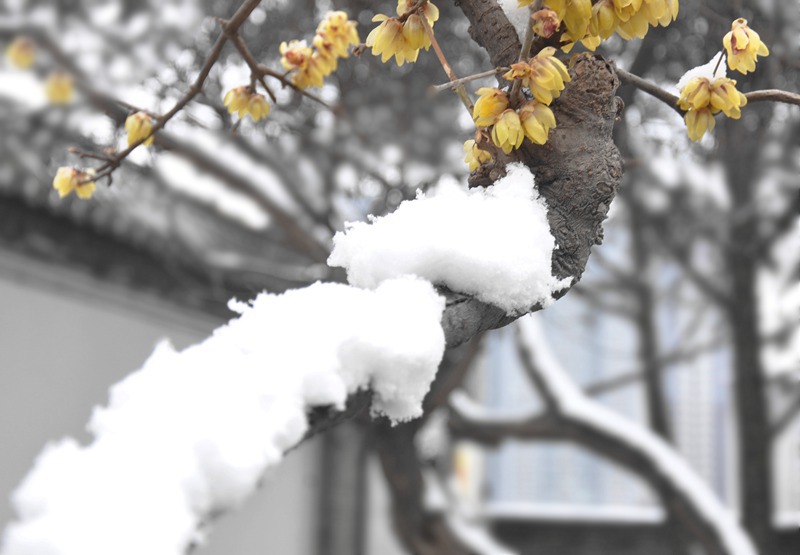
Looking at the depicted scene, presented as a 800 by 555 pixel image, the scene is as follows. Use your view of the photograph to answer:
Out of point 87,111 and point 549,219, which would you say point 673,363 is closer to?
point 87,111

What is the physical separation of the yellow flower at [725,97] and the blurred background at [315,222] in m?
1.00

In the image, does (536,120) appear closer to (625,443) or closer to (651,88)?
(651,88)

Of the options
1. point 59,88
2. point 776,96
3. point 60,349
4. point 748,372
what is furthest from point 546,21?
point 748,372

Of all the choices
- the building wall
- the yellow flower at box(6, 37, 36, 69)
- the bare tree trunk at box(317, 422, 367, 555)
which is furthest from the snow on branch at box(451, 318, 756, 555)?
the yellow flower at box(6, 37, 36, 69)

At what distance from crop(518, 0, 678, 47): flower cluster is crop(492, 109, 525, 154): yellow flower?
74 mm

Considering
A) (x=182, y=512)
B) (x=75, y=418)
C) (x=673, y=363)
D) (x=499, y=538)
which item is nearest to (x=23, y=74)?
(x=75, y=418)

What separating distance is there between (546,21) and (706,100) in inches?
7.7

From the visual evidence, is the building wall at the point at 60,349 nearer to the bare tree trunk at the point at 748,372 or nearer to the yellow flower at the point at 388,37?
the yellow flower at the point at 388,37

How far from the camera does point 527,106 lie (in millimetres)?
736

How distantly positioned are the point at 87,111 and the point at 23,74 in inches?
13.6

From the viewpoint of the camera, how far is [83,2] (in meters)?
2.70

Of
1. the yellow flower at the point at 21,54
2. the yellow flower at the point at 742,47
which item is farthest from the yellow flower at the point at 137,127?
the yellow flower at the point at 21,54

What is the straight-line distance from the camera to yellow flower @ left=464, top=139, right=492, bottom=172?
82cm

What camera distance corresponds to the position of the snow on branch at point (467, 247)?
27.7 inches
